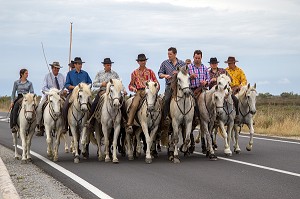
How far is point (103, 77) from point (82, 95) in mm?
1267

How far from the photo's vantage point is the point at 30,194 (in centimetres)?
1045

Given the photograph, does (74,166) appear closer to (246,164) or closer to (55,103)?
(55,103)

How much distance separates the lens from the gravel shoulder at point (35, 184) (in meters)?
10.3

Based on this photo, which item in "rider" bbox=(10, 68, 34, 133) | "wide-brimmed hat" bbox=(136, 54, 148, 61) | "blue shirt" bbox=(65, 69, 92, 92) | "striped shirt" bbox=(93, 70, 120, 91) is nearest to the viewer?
"wide-brimmed hat" bbox=(136, 54, 148, 61)

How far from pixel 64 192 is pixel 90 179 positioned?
1.53 m

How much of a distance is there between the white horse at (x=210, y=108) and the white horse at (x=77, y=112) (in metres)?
3.05

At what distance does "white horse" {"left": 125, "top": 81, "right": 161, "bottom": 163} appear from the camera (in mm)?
14672

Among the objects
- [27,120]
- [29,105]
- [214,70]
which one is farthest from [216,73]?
[27,120]

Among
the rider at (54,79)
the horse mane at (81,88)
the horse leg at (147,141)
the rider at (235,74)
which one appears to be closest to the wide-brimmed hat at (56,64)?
the rider at (54,79)

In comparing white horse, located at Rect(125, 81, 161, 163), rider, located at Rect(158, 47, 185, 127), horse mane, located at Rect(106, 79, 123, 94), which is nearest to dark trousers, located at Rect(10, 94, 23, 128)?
horse mane, located at Rect(106, 79, 123, 94)

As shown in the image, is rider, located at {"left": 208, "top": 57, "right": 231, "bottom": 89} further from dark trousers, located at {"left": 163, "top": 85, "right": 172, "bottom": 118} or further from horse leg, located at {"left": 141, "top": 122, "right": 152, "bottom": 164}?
horse leg, located at {"left": 141, "top": 122, "right": 152, "bottom": 164}

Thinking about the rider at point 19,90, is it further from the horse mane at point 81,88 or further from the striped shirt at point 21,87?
the horse mane at point 81,88

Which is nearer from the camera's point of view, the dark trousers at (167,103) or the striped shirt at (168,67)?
the dark trousers at (167,103)

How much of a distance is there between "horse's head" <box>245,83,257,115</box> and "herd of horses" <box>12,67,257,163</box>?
0.97 metres
